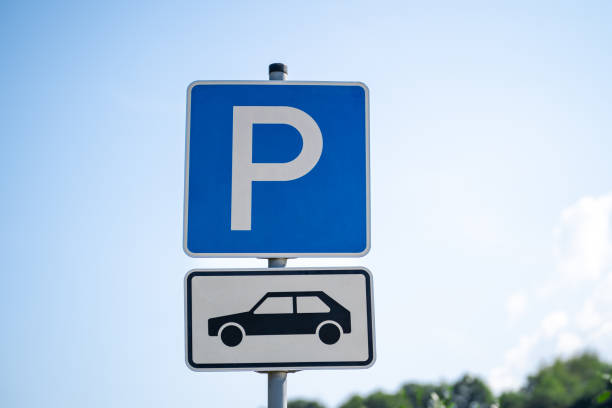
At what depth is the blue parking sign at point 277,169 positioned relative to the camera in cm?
246

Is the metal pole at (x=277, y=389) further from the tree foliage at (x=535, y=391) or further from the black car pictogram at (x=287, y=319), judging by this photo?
the tree foliage at (x=535, y=391)

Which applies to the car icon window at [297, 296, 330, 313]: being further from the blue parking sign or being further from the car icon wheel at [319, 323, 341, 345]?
the blue parking sign

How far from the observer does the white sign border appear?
7.43ft

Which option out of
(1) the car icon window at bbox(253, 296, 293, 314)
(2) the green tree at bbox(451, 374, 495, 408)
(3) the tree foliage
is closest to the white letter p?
(1) the car icon window at bbox(253, 296, 293, 314)

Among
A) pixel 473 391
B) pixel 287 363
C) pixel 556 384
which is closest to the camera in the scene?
pixel 287 363

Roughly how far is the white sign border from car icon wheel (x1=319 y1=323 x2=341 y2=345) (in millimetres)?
82

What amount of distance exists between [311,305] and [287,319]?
0.11 m

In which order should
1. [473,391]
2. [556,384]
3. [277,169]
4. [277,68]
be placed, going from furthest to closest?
[473,391]
[556,384]
[277,68]
[277,169]

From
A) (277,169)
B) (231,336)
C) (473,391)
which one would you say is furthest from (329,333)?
(473,391)

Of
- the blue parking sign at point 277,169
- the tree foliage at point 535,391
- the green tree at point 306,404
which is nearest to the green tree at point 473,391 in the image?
the tree foliage at point 535,391

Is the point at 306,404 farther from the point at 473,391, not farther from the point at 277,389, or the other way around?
the point at 277,389

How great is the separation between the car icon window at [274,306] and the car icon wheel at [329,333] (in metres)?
0.14

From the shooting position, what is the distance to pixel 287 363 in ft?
7.43

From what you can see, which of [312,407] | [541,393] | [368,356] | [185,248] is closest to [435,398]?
[368,356]
